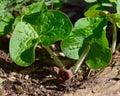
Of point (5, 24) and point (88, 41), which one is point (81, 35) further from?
point (5, 24)

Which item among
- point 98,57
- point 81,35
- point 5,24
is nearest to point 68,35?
point 81,35

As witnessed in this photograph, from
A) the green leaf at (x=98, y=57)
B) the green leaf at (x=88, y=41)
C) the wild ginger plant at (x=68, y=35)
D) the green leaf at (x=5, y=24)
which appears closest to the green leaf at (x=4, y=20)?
the green leaf at (x=5, y=24)

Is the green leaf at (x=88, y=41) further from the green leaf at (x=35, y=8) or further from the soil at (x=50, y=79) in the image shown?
the green leaf at (x=35, y=8)

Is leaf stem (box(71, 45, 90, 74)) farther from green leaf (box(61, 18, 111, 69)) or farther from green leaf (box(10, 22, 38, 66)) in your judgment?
green leaf (box(10, 22, 38, 66))

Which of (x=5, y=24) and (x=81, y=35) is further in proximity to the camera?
(x=5, y=24)

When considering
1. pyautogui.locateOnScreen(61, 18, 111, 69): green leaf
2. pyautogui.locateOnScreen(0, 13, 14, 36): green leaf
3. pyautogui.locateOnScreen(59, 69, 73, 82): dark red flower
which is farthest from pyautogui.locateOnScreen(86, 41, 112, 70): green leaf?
pyautogui.locateOnScreen(0, 13, 14, 36): green leaf

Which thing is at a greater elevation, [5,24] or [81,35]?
[5,24]

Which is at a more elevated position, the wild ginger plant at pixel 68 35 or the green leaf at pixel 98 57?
the wild ginger plant at pixel 68 35
